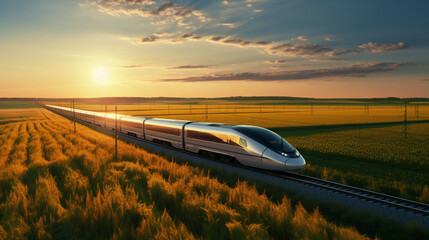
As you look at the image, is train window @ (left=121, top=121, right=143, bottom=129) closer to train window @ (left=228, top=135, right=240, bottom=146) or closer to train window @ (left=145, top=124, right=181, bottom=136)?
train window @ (left=145, top=124, right=181, bottom=136)

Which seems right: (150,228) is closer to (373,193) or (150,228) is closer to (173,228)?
(173,228)

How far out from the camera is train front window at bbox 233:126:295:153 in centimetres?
1377

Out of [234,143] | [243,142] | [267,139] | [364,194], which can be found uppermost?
[267,139]

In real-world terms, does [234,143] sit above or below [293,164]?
above

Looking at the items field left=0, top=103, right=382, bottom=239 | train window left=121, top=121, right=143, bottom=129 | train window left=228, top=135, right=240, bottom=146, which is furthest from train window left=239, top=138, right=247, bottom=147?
train window left=121, top=121, right=143, bottom=129

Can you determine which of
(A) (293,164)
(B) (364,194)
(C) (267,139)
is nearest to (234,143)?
(C) (267,139)

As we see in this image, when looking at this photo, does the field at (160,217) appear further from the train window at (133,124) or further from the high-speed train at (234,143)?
the train window at (133,124)

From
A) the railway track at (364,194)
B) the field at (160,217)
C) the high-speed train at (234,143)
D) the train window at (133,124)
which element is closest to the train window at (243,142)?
the high-speed train at (234,143)

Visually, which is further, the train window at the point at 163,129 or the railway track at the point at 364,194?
the train window at the point at 163,129

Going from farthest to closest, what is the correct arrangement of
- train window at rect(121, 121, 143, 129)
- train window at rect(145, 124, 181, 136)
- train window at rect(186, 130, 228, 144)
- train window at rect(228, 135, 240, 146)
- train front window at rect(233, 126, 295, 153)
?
train window at rect(121, 121, 143, 129)
train window at rect(145, 124, 181, 136)
train window at rect(186, 130, 228, 144)
train window at rect(228, 135, 240, 146)
train front window at rect(233, 126, 295, 153)

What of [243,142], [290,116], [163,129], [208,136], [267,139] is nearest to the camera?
[267,139]

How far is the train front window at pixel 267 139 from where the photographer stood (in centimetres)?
1377

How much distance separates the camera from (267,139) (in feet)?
46.5

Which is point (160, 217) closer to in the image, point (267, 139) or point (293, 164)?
point (293, 164)
